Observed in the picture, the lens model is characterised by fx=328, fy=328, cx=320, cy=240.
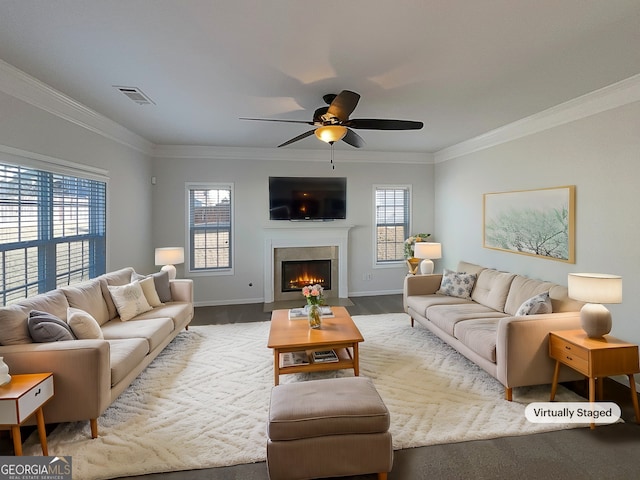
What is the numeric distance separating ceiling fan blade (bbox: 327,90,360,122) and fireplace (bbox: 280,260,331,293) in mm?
3737

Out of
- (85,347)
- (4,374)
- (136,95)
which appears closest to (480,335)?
(85,347)

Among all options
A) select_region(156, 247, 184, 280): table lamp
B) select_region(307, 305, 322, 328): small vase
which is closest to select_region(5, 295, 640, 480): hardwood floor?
select_region(307, 305, 322, 328): small vase

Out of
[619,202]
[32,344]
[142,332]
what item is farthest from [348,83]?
[32,344]

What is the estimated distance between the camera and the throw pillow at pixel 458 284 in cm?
443

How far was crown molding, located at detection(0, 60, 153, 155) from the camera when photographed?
2.75 m

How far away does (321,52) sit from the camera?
2439 millimetres

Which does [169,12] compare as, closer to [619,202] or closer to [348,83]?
[348,83]

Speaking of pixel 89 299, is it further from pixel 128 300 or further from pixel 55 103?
pixel 55 103

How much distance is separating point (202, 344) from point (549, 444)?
356 centimetres

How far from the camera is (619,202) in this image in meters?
3.09

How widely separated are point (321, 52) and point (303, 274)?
4.43 meters

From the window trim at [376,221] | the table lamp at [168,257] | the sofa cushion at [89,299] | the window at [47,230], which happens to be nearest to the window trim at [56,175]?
the window at [47,230]

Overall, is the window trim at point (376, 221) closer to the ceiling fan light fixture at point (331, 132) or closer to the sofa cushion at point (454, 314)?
the sofa cushion at point (454, 314)

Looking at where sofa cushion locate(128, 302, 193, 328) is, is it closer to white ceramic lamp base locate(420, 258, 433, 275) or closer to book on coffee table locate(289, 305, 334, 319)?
book on coffee table locate(289, 305, 334, 319)
